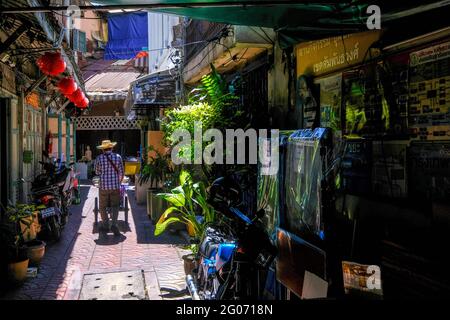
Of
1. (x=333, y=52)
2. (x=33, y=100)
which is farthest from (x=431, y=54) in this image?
(x=33, y=100)

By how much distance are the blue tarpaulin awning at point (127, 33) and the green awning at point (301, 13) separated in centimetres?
2066

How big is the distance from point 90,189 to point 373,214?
18503mm

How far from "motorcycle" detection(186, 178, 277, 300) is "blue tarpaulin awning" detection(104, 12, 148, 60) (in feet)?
68.9

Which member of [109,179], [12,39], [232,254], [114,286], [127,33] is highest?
[127,33]

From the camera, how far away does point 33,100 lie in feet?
42.2

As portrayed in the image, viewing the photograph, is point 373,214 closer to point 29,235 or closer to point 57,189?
point 29,235

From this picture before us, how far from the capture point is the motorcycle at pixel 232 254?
4.36 metres

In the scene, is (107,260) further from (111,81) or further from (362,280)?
(111,81)

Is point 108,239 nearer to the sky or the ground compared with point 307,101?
nearer to the ground

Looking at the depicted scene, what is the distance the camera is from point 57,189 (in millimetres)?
10477

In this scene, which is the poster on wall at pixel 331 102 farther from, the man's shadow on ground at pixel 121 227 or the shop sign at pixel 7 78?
the man's shadow on ground at pixel 121 227

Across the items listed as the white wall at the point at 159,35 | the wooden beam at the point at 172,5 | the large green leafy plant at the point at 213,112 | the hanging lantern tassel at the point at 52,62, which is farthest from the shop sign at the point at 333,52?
the white wall at the point at 159,35

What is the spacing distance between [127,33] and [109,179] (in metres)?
16.7

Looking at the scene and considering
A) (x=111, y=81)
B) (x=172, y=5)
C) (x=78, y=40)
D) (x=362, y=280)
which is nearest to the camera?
(x=362, y=280)
